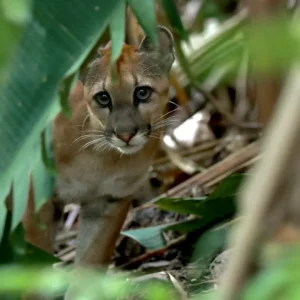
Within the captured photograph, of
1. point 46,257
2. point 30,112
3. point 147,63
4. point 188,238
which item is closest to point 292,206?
point 30,112

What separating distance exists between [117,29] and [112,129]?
821 mm

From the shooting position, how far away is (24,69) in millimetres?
1556

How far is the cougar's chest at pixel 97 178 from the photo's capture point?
2482 millimetres

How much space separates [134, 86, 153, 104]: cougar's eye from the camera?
242cm

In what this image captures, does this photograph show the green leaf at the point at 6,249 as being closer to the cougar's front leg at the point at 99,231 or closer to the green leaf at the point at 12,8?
the cougar's front leg at the point at 99,231

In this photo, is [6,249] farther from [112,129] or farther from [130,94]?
[130,94]

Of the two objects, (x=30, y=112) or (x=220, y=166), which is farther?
(x=220, y=166)

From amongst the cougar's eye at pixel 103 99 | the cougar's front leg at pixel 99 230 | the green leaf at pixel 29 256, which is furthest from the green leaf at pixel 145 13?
the cougar's front leg at pixel 99 230

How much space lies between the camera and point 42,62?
1554 millimetres

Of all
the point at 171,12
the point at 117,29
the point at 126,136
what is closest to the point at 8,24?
the point at 117,29

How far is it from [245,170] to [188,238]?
427mm

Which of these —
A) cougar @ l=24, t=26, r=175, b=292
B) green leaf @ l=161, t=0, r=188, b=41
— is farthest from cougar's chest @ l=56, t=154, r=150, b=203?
green leaf @ l=161, t=0, r=188, b=41

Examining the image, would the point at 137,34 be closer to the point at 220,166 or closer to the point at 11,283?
the point at 220,166

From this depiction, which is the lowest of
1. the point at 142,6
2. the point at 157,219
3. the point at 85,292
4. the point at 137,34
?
the point at 85,292
